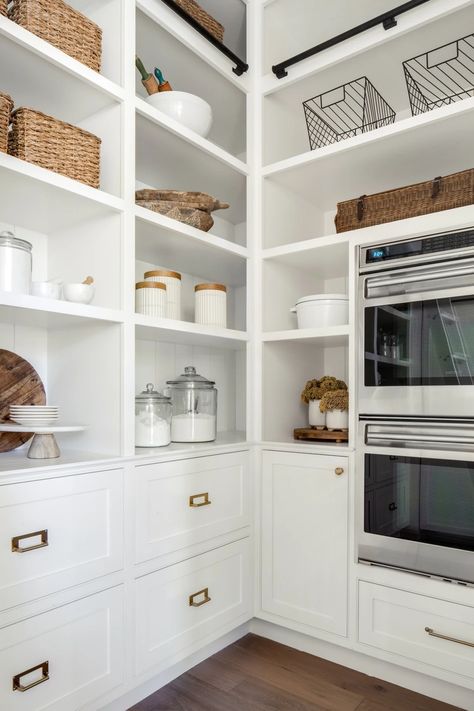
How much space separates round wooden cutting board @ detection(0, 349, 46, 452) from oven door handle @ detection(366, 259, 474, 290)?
1225 mm

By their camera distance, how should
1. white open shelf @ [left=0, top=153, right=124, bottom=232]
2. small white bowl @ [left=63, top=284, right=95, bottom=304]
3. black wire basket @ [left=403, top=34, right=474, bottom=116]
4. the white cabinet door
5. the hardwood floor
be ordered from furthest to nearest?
black wire basket @ [left=403, top=34, right=474, bottom=116] < the white cabinet door < the hardwood floor < small white bowl @ [left=63, top=284, right=95, bottom=304] < white open shelf @ [left=0, top=153, right=124, bottom=232]

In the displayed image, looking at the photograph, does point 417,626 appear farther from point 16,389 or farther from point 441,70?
point 441,70

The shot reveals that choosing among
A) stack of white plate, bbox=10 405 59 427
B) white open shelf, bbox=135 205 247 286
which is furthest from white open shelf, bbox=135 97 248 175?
stack of white plate, bbox=10 405 59 427

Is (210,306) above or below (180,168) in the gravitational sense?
below

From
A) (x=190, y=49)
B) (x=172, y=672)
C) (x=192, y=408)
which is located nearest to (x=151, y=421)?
(x=192, y=408)

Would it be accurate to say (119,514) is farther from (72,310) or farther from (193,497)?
(72,310)

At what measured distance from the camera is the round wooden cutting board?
5.62 feet

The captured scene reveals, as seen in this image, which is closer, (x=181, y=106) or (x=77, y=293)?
(x=77, y=293)

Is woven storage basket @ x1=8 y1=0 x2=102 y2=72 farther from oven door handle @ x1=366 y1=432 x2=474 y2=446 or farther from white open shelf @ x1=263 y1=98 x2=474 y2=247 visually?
oven door handle @ x1=366 y1=432 x2=474 y2=446

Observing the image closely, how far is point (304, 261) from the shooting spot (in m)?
2.25

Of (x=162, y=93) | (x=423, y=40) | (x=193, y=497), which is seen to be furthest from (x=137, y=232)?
(x=423, y=40)

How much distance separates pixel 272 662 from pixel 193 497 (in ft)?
2.30

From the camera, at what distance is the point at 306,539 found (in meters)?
1.96

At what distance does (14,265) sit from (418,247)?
127cm
